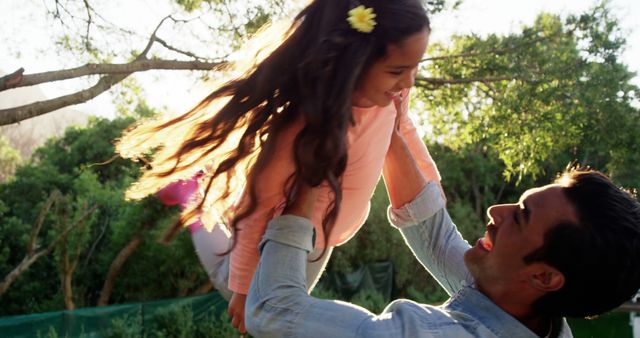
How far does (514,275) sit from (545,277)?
66 mm

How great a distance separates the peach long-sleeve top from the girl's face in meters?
0.10

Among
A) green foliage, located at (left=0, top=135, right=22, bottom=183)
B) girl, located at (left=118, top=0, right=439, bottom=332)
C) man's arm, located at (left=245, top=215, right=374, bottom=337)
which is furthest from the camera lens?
green foliage, located at (left=0, top=135, right=22, bottom=183)

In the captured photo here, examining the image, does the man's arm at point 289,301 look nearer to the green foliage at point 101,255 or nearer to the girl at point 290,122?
the girl at point 290,122

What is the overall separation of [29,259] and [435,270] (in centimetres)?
662

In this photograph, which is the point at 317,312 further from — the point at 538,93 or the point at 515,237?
the point at 538,93

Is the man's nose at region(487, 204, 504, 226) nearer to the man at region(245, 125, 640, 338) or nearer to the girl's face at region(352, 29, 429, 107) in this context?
the man at region(245, 125, 640, 338)

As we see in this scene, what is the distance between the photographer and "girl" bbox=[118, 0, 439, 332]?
5.54ft

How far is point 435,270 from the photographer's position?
2.14 metres

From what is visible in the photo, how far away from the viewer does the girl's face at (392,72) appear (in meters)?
1.84

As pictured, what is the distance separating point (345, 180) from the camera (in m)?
2.12

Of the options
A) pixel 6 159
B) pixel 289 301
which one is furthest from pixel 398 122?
pixel 6 159

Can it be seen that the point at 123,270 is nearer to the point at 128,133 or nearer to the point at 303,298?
the point at 128,133

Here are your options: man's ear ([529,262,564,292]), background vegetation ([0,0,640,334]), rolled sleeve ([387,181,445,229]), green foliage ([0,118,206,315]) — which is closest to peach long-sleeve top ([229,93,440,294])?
rolled sleeve ([387,181,445,229])

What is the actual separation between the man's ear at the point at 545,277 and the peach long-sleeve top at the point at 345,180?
0.52 meters
